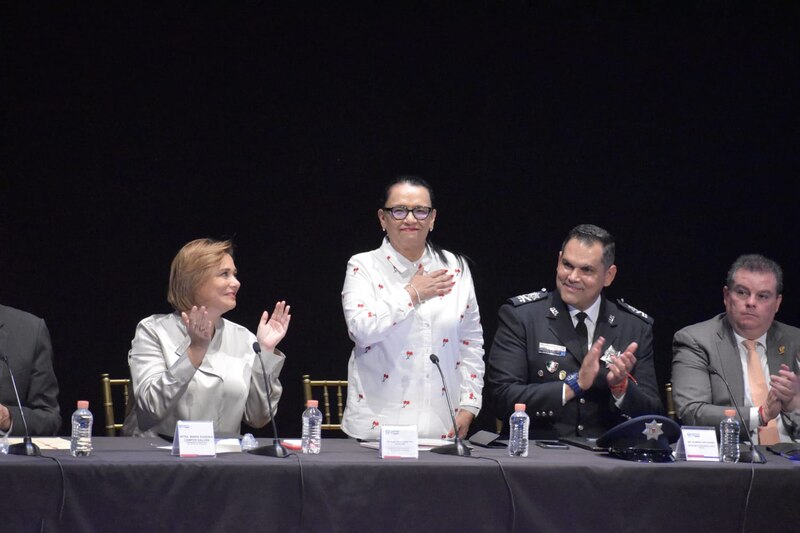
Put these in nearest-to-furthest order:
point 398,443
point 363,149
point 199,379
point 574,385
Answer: point 398,443 → point 199,379 → point 574,385 → point 363,149

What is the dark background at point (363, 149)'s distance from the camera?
4.27 metres

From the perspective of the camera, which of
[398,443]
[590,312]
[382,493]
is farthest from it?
[590,312]

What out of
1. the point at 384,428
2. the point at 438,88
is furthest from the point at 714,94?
the point at 384,428

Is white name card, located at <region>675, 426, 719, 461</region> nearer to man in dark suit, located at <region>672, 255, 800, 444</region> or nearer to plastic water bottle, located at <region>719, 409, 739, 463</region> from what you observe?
plastic water bottle, located at <region>719, 409, 739, 463</region>

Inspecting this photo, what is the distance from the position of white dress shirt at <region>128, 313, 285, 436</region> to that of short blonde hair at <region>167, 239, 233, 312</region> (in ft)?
0.25

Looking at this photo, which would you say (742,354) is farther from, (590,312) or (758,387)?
(590,312)

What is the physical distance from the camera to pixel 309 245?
4.52 metres

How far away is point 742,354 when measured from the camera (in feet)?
11.9

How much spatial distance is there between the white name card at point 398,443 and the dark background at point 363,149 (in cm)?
198

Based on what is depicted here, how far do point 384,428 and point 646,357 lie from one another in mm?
1322

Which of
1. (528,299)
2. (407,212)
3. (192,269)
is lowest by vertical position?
(528,299)

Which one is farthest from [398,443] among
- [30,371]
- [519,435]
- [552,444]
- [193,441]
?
[30,371]

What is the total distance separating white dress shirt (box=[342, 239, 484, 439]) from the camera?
10.9 feet

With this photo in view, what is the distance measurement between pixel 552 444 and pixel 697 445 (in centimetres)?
44
